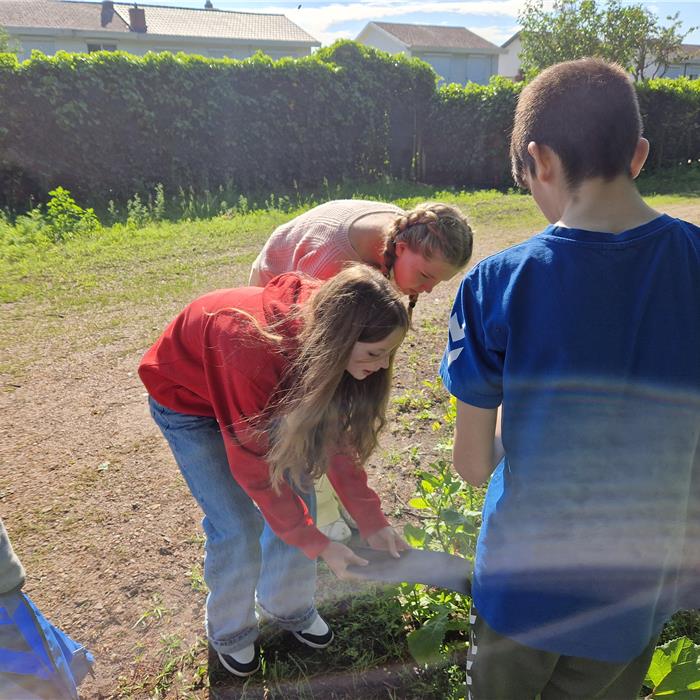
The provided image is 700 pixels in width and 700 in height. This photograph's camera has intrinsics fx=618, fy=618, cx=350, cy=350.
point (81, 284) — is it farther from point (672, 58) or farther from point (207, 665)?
point (672, 58)

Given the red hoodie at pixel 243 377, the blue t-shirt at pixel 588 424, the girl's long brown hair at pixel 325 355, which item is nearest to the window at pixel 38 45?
the red hoodie at pixel 243 377

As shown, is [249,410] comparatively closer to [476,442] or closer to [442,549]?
[476,442]

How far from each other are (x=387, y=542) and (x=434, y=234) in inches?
40.5

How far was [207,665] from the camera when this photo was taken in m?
2.09

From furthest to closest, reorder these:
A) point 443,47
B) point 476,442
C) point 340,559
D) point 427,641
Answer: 1. point 443,47
2. point 427,641
3. point 340,559
4. point 476,442

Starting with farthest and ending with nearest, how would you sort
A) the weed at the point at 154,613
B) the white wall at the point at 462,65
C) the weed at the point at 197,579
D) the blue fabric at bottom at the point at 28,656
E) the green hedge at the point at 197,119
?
the white wall at the point at 462,65 < the green hedge at the point at 197,119 < the weed at the point at 197,579 < the weed at the point at 154,613 < the blue fabric at bottom at the point at 28,656

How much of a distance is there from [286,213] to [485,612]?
8122mm

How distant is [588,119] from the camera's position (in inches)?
40.1

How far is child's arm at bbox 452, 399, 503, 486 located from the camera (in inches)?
46.3

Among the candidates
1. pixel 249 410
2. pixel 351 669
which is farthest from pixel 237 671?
pixel 249 410

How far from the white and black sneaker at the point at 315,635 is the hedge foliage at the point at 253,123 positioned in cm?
797

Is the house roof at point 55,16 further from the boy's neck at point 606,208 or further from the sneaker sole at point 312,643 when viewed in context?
the boy's neck at point 606,208

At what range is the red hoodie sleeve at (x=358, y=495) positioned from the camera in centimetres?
186

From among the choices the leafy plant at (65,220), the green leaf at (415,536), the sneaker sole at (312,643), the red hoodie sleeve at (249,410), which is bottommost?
the sneaker sole at (312,643)
